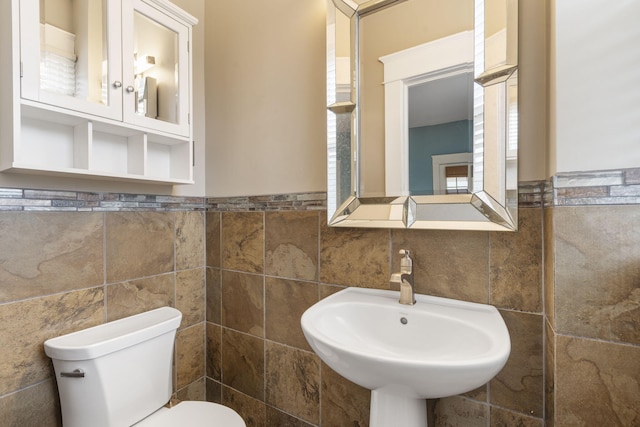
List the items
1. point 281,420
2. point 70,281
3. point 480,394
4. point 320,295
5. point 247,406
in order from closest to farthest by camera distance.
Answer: point 480,394 < point 70,281 < point 320,295 < point 281,420 < point 247,406

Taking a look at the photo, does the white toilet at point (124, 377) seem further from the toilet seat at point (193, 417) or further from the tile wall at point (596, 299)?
the tile wall at point (596, 299)

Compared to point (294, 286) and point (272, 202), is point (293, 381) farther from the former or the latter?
point (272, 202)

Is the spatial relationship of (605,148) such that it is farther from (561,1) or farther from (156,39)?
(156,39)

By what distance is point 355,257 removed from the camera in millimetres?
1228

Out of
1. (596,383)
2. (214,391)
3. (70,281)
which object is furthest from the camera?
(214,391)

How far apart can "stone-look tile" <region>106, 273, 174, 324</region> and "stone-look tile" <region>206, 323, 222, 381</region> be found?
0.27 meters

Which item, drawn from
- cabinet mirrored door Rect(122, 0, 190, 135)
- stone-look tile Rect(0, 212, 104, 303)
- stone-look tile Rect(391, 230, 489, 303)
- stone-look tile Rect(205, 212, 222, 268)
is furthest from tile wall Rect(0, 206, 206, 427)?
stone-look tile Rect(391, 230, 489, 303)

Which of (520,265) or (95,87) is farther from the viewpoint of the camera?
(95,87)

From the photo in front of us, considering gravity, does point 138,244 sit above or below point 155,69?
below

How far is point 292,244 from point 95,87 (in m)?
0.94

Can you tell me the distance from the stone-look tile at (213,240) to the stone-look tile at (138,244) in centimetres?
20

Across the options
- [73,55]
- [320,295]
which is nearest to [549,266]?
[320,295]

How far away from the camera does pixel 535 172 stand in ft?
3.02

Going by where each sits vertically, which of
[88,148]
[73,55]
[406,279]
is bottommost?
[406,279]
